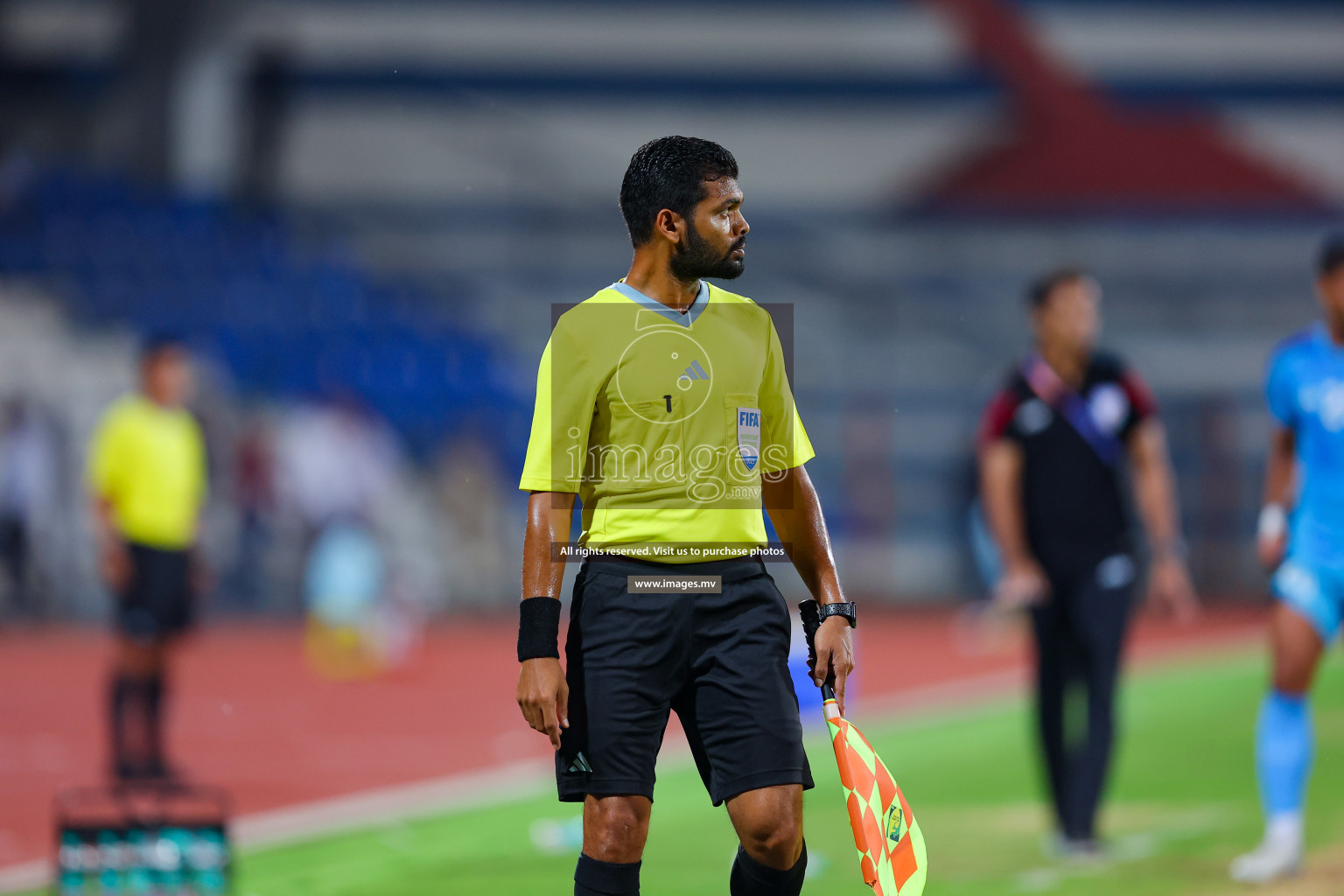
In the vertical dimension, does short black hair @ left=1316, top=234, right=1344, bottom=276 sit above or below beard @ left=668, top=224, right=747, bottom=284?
above

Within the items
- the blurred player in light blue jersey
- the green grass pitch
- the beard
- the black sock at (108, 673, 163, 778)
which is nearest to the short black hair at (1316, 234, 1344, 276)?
the blurred player in light blue jersey

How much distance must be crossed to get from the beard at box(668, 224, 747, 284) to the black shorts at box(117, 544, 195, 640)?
20.9 feet

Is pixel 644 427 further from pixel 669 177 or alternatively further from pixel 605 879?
pixel 605 879

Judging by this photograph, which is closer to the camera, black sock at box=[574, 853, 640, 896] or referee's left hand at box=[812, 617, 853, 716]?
black sock at box=[574, 853, 640, 896]

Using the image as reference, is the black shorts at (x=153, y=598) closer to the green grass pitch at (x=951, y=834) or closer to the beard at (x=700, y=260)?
the green grass pitch at (x=951, y=834)

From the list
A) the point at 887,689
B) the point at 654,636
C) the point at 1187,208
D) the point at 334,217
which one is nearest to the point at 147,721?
the point at 654,636

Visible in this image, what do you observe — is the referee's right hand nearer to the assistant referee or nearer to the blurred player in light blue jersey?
the assistant referee

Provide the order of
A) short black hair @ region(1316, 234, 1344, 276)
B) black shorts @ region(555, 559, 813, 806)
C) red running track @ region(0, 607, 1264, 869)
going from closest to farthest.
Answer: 1. black shorts @ region(555, 559, 813, 806)
2. short black hair @ region(1316, 234, 1344, 276)
3. red running track @ region(0, 607, 1264, 869)

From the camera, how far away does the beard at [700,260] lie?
13.0 feet

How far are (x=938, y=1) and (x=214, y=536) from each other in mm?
17539

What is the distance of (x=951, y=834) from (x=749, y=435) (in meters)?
4.33

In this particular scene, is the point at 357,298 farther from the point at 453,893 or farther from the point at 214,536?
the point at 453,893

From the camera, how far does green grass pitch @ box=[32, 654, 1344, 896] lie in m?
6.65

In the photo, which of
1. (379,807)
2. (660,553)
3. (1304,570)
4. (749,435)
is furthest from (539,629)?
(379,807)
